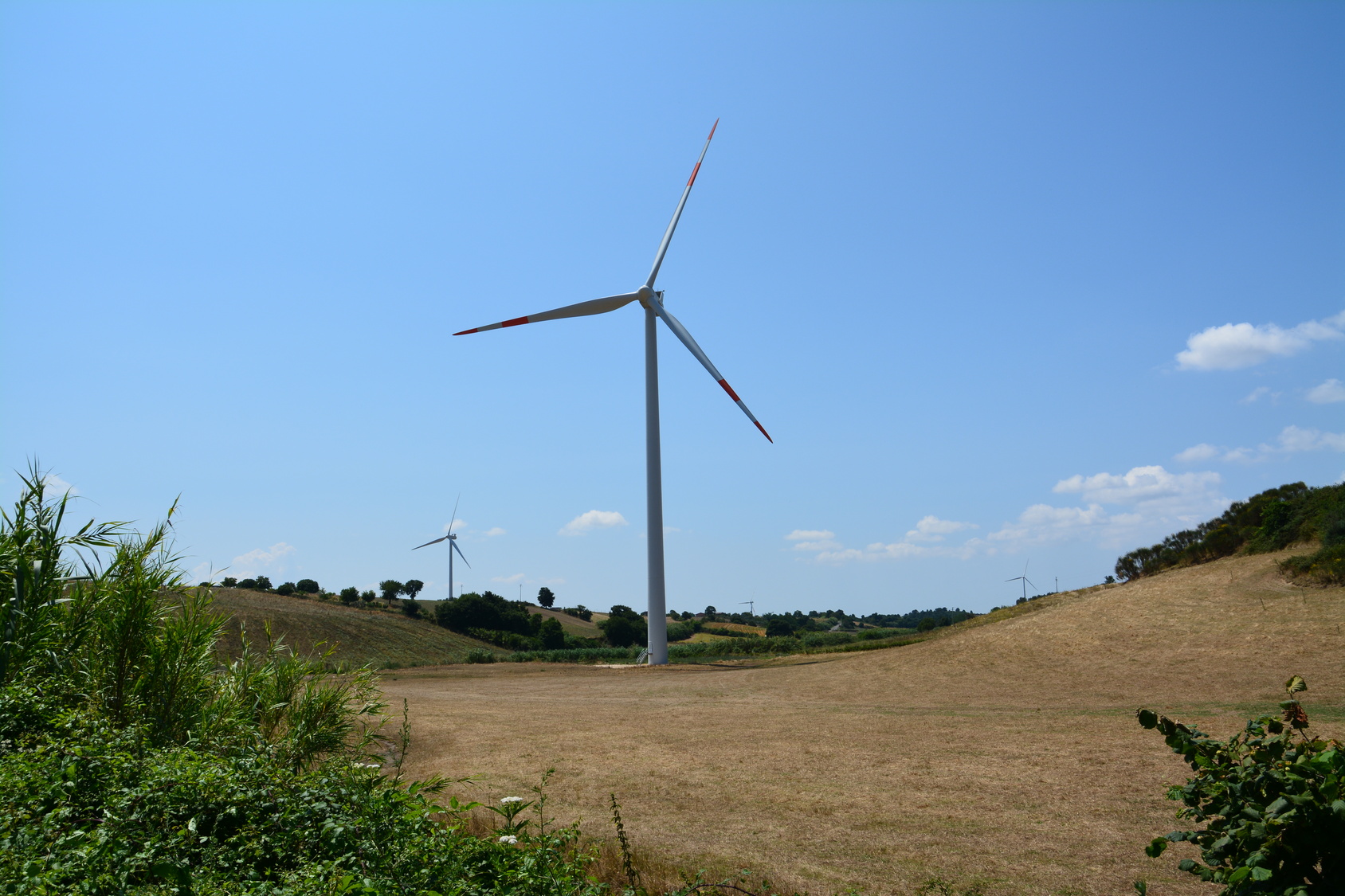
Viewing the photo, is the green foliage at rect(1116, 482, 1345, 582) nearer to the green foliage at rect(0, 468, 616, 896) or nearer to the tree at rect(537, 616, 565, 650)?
the green foliage at rect(0, 468, 616, 896)

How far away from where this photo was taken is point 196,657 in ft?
35.3

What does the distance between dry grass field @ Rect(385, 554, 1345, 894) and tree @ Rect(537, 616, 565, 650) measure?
4669 cm

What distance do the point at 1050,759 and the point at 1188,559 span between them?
46.1m

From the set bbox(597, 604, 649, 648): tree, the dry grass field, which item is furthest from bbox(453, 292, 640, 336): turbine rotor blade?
bbox(597, 604, 649, 648): tree

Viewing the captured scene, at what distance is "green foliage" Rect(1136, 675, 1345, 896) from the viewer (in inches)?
142

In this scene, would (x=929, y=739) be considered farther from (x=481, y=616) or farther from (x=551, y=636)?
(x=481, y=616)

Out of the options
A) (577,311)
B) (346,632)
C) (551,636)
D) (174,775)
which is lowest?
(551,636)

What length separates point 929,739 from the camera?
1639 centimetres

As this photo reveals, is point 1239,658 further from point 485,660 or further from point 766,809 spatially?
point 485,660

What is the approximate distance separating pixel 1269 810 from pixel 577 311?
42.2 metres

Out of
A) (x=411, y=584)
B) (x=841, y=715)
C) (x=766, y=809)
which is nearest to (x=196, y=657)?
(x=766, y=809)

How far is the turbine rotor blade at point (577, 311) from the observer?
41594 mm

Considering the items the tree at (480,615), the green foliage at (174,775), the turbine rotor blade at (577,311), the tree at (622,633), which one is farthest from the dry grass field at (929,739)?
the tree at (480,615)

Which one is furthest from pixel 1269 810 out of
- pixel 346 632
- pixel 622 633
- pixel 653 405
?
pixel 622 633
